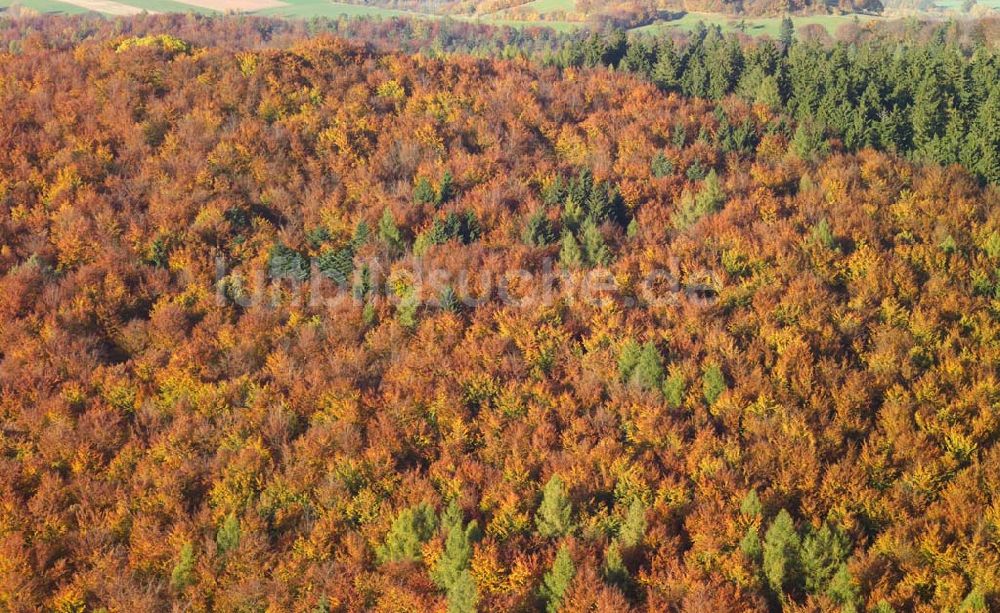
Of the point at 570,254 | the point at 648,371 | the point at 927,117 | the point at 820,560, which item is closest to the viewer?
the point at 820,560

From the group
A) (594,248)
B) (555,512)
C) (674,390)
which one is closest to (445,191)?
(594,248)

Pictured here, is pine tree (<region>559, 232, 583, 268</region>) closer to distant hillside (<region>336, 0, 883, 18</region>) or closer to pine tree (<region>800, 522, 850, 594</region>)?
pine tree (<region>800, 522, 850, 594</region>)

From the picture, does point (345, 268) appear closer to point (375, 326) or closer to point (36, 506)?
point (375, 326)

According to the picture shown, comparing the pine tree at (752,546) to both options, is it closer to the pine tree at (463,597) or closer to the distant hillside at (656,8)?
the pine tree at (463,597)

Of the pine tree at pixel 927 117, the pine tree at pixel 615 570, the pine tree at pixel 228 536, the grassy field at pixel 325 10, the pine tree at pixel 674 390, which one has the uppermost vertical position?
the grassy field at pixel 325 10

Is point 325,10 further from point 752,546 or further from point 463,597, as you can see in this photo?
point 752,546

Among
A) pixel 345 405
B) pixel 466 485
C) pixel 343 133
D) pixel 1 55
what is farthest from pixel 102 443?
pixel 1 55

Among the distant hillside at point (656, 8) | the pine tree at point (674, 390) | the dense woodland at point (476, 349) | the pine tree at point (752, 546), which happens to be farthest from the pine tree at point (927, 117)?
the distant hillside at point (656, 8)
